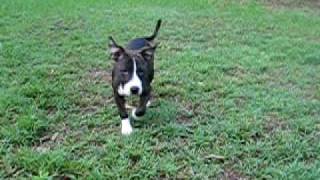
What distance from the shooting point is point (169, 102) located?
5277mm

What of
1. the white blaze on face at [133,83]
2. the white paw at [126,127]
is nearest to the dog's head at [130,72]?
the white blaze on face at [133,83]

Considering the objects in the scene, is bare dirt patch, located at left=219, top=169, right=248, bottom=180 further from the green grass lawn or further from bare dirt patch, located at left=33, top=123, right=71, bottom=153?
bare dirt patch, located at left=33, top=123, right=71, bottom=153

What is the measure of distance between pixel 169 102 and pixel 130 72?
1025mm

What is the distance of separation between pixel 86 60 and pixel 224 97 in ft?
6.80

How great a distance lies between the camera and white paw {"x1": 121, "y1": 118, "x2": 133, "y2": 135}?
442 cm

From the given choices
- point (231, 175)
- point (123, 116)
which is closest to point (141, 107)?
point (123, 116)

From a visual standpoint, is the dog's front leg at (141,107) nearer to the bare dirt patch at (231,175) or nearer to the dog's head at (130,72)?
the dog's head at (130,72)

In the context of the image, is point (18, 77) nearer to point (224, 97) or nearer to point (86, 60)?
point (86, 60)

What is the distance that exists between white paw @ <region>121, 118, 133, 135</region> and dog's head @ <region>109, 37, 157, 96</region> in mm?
218

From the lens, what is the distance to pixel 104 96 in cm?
543

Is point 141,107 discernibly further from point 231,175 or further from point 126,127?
point 231,175

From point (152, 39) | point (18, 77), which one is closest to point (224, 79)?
point (152, 39)

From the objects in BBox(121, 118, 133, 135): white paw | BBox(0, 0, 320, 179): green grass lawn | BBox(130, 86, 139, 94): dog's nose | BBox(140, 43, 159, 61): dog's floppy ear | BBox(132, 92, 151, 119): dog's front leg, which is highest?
BBox(140, 43, 159, 61): dog's floppy ear

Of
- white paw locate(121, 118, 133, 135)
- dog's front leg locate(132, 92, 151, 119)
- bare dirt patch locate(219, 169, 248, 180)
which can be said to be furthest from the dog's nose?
bare dirt patch locate(219, 169, 248, 180)
